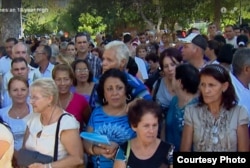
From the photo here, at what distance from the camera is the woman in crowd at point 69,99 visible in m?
5.04

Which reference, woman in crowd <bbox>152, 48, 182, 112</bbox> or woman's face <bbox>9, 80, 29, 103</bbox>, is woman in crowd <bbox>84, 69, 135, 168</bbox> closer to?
woman in crowd <bbox>152, 48, 182, 112</bbox>

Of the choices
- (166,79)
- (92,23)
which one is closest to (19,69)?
(166,79)

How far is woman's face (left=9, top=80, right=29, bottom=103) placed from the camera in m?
5.14

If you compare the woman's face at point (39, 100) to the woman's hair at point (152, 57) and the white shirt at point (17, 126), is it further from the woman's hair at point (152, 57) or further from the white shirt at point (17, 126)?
the woman's hair at point (152, 57)

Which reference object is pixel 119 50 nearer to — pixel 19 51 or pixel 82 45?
pixel 19 51

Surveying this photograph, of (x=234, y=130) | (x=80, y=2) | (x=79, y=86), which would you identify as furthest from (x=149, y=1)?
(x=234, y=130)

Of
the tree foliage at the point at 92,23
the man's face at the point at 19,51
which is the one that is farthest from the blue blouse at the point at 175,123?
the tree foliage at the point at 92,23

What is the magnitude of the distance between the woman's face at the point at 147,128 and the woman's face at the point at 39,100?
0.87 metres

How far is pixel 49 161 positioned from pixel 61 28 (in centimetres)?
3879

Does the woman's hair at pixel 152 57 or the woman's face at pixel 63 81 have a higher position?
the woman's hair at pixel 152 57

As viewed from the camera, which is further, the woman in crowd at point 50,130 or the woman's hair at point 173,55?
the woman's hair at point 173,55

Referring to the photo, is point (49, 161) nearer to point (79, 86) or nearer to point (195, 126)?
point (195, 126)

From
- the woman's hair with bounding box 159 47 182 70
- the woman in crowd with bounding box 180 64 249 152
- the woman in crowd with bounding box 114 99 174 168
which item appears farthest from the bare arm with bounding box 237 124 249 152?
the woman's hair with bounding box 159 47 182 70

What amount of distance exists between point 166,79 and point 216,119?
4.54ft
